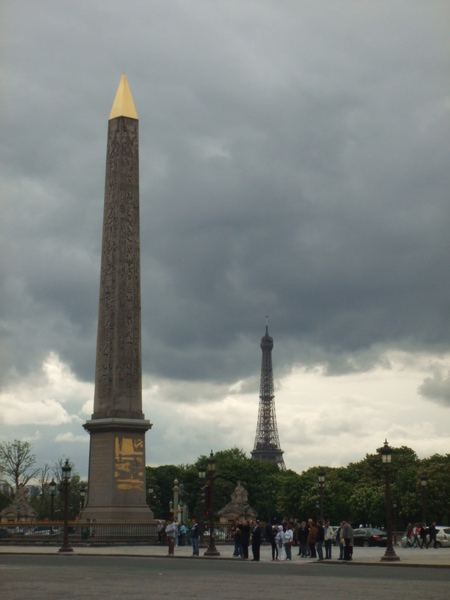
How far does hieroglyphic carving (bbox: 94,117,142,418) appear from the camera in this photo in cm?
4681

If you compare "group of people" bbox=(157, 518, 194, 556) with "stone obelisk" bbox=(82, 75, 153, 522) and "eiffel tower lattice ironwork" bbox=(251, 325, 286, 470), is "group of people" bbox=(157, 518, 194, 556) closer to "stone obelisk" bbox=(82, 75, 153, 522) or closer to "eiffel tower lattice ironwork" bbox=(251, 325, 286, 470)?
"stone obelisk" bbox=(82, 75, 153, 522)

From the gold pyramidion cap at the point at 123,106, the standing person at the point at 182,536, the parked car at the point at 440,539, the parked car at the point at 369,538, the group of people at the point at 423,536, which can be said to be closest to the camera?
the gold pyramidion cap at the point at 123,106

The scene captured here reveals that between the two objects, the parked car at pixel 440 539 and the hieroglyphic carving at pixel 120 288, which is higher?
the hieroglyphic carving at pixel 120 288

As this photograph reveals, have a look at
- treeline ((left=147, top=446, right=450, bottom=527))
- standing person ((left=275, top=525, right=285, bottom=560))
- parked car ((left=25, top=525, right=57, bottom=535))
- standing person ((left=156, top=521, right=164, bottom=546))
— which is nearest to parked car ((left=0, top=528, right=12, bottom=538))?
parked car ((left=25, top=525, right=57, bottom=535))

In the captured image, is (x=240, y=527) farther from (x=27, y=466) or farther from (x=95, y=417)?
(x=27, y=466)

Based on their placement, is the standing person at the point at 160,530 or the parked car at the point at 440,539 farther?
the parked car at the point at 440,539

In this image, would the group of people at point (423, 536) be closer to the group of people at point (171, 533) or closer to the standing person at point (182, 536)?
the group of people at point (171, 533)

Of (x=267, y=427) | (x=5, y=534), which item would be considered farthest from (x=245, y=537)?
(x=267, y=427)

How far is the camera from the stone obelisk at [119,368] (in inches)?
1829

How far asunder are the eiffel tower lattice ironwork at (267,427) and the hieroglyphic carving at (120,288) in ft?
366

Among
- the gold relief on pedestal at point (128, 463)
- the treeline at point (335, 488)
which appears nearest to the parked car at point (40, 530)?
the gold relief on pedestal at point (128, 463)

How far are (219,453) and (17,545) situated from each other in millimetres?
91446

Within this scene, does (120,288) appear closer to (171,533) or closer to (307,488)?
(171,533)

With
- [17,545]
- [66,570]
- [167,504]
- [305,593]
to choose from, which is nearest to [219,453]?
[167,504]
